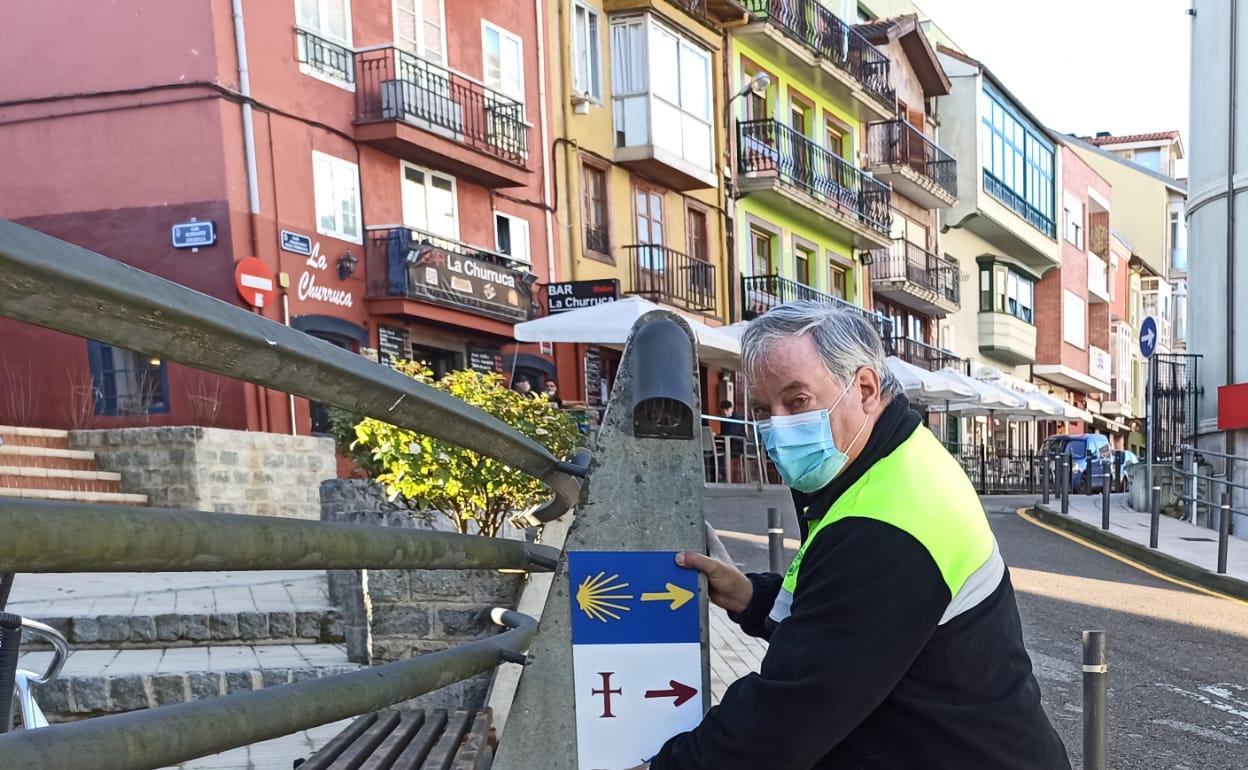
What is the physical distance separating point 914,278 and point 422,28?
2089cm

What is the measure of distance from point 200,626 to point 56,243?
6177mm

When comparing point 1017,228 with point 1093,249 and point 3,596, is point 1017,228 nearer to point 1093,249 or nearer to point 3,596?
point 1093,249

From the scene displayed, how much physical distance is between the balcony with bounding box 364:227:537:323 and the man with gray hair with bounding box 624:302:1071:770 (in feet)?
51.4

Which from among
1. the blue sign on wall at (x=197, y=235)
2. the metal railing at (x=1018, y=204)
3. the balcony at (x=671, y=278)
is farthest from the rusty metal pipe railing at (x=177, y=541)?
the metal railing at (x=1018, y=204)

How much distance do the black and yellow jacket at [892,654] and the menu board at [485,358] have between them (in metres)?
17.7

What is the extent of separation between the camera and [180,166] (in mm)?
15414

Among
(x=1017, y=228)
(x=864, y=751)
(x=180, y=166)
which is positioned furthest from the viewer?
(x=1017, y=228)

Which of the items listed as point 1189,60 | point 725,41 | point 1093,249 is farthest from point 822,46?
point 1093,249

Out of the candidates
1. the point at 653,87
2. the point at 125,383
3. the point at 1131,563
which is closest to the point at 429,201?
the point at 125,383

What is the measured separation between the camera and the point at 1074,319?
1838 inches

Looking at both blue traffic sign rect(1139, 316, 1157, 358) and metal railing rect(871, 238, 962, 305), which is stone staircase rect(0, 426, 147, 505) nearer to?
blue traffic sign rect(1139, 316, 1157, 358)

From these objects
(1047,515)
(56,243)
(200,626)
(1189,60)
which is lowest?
(1047,515)

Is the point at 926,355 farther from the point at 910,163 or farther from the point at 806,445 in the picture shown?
the point at 806,445

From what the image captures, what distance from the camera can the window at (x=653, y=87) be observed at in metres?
23.1
